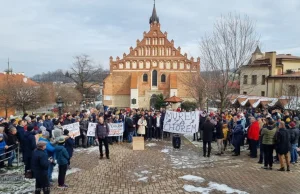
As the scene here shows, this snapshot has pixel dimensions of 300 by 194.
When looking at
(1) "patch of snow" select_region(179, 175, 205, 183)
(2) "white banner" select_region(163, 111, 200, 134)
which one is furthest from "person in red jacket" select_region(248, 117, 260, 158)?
(1) "patch of snow" select_region(179, 175, 205, 183)

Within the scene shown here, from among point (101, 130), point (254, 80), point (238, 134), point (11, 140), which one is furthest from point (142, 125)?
point (254, 80)

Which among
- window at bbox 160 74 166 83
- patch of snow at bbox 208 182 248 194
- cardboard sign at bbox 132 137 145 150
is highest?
window at bbox 160 74 166 83

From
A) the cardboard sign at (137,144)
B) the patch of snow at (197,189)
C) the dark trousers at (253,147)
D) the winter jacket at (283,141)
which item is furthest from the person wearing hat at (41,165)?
the dark trousers at (253,147)

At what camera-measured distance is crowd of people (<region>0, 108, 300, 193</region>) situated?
7.74m

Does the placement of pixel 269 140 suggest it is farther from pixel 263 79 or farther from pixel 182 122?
pixel 263 79

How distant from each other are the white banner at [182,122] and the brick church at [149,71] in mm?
28722

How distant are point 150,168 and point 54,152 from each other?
3.81 m

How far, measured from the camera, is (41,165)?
6613 mm

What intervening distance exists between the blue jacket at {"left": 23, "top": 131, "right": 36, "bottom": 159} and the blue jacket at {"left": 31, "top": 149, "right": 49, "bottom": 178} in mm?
2685

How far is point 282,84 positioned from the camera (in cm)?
3206

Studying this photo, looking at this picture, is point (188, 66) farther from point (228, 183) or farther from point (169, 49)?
point (228, 183)

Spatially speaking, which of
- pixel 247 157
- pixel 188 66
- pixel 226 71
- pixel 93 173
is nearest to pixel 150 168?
pixel 93 173

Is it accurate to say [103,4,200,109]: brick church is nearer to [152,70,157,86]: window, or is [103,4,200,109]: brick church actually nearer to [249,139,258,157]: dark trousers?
[152,70,157,86]: window

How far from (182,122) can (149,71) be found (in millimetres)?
30347
